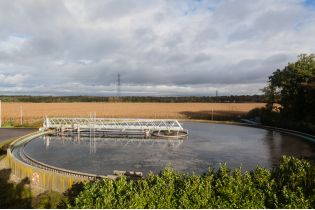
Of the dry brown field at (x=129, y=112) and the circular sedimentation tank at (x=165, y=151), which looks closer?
the circular sedimentation tank at (x=165, y=151)

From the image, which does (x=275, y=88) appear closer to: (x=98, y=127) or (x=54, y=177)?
(x=98, y=127)

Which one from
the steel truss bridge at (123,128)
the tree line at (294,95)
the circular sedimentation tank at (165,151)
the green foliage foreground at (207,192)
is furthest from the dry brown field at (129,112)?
the green foliage foreground at (207,192)

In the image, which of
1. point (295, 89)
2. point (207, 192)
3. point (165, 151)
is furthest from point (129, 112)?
point (207, 192)

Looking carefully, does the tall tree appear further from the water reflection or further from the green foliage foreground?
the green foliage foreground

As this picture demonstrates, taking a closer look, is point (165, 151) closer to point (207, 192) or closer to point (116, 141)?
point (116, 141)

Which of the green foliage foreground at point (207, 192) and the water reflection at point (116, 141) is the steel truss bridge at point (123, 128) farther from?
the green foliage foreground at point (207, 192)
